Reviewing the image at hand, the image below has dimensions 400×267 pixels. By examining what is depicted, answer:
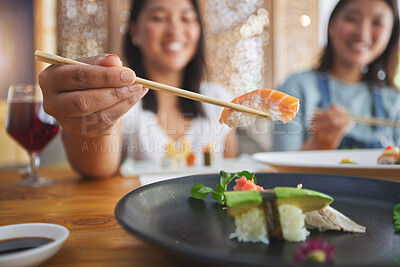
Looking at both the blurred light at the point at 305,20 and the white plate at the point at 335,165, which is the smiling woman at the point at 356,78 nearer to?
the white plate at the point at 335,165

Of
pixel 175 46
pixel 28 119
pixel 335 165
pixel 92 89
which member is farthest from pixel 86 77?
pixel 175 46

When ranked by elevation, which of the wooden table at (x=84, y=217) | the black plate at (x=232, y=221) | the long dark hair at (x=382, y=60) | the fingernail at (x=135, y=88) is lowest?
the wooden table at (x=84, y=217)

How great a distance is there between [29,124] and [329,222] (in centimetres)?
105

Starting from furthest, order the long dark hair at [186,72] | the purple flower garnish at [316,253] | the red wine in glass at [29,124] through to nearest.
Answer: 1. the long dark hair at [186,72]
2. the red wine in glass at [29,124]
3. the purple flower garnish at [316,253]

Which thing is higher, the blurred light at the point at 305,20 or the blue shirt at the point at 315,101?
the blurred light at the point at 305,20

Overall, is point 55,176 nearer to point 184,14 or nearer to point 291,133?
point 184,14

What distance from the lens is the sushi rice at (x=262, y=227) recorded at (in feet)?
1.79

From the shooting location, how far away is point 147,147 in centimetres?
237

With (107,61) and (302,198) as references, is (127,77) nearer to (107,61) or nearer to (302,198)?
(107,61)

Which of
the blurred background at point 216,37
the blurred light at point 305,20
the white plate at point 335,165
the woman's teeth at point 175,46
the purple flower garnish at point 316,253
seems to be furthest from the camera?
the blurred light at point 305,20

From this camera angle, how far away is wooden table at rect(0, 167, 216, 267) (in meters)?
0.53

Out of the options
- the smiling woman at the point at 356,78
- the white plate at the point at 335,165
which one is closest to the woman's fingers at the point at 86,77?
the white plate at the point at 335,165

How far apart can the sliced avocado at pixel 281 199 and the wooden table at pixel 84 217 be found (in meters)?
0.12

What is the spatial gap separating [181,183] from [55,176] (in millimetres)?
787
